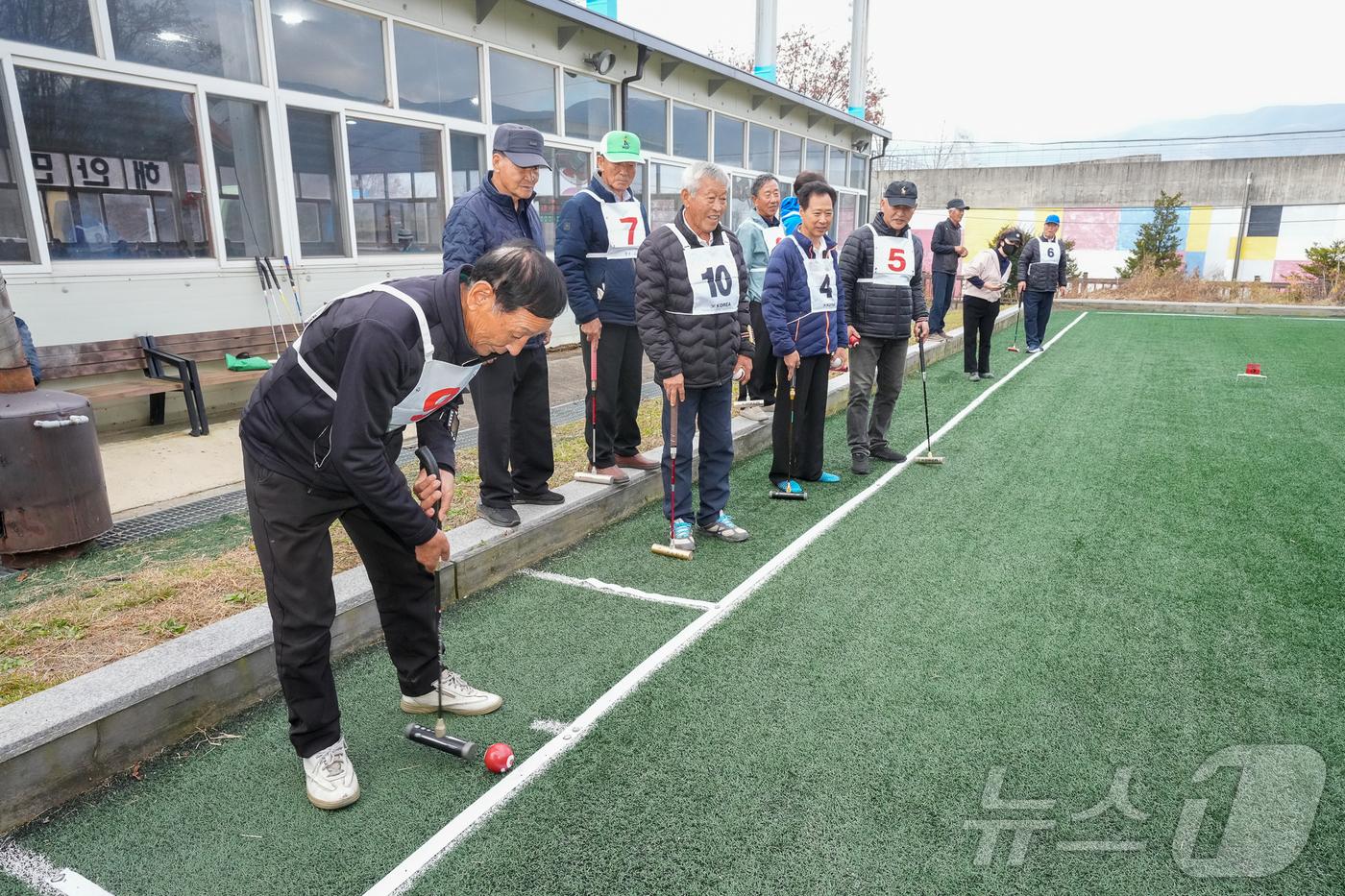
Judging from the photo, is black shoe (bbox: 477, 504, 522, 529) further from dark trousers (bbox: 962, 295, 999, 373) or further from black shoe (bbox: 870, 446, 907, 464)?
dark trousers (bbox: 962, 295, 999, 373)

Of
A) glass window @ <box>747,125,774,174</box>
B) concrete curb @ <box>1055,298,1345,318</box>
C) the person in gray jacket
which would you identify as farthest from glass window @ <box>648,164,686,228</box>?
concrete curb @ <box>1055,298,1345,318</box>

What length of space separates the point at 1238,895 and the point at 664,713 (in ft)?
5.63

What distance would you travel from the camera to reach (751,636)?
11.6 ft

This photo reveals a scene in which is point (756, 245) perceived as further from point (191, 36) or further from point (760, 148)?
point (760, 148)

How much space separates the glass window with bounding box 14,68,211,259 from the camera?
5746 mm

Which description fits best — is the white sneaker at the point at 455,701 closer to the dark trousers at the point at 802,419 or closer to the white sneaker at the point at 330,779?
the white sneaker at the point at 330,779

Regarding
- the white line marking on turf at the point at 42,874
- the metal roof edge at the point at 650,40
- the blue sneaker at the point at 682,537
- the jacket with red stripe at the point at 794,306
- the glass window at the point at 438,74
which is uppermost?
the metal roof edge at the point at 650,40

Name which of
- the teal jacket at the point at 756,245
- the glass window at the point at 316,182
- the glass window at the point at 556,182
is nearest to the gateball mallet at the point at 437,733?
the teal jacket at the point at 756,245

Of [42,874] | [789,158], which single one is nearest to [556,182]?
[789,158]

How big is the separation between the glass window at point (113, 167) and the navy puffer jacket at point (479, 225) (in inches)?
140

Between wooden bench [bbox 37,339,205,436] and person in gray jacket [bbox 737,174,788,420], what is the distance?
4303 millimetres

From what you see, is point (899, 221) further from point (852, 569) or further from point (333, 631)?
point (333, 631)

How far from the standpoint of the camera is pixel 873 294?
6.01m

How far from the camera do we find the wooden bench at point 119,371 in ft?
19.0
